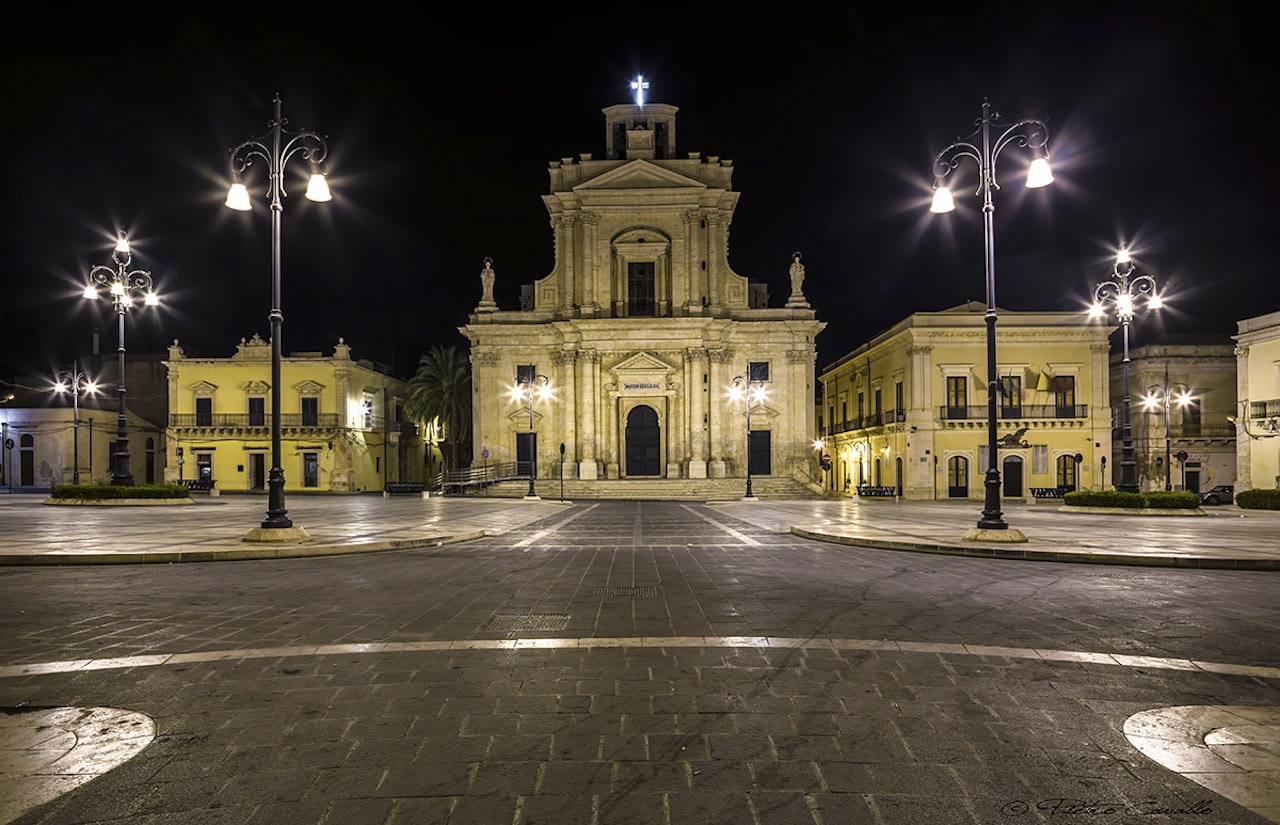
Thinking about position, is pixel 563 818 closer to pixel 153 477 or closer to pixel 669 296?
pixel 669 296

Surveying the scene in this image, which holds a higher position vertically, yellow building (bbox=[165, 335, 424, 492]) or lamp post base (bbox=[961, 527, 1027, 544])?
yellow building (bbox=[165, 335, 424, 492])

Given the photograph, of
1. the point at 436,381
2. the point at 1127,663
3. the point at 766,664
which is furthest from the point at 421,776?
the point at 436,381

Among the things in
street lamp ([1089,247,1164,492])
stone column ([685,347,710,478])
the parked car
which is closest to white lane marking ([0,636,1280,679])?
street lamp ([1089,247,1164,492])

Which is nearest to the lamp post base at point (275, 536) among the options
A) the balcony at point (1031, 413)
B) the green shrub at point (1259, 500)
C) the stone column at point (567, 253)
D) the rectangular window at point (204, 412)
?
the green shrub at point (1259, 500)

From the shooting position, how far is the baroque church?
46.6 meters

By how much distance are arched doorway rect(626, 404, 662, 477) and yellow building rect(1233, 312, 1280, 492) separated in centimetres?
2995

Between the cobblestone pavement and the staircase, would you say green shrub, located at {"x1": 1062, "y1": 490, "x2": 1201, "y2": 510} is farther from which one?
the staircase

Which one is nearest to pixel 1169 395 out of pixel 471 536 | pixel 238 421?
pixel 471 536

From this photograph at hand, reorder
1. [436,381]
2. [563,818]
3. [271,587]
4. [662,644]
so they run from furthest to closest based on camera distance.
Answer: [436,381] → [271,587] → [662,644] → [563,818]

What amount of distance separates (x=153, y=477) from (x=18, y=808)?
62013mm

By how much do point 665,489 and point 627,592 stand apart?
34.7 meters

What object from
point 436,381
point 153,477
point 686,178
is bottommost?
point 153,477

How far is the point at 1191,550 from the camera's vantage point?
12.6m

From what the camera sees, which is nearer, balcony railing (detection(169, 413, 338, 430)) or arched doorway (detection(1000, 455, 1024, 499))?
arched doorway (detection(1000, 455, 1024, 499))
